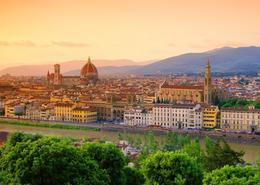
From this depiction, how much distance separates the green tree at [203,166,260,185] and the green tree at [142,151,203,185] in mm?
685

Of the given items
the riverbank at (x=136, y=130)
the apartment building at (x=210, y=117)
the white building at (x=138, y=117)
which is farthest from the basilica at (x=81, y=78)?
the apartment building at (x=210, y=117)

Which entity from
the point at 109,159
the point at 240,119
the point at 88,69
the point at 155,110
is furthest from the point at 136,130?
the point at 88,69

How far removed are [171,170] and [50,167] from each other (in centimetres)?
155

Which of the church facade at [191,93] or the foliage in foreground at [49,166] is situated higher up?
the foliage in foreground at [49,166]

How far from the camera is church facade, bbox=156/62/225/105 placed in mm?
22062

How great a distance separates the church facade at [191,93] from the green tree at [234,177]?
15.9m

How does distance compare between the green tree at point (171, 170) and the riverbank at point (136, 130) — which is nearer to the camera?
the green tree at point (171, 170)

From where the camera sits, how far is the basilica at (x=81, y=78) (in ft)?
119

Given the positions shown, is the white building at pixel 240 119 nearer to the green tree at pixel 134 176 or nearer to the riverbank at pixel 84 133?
the riverbank at pixel 84 133

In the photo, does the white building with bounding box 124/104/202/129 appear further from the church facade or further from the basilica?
the basilica

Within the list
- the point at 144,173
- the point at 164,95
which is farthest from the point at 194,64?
the point at 144,173

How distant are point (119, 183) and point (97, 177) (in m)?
0.66

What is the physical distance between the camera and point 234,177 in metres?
5.31

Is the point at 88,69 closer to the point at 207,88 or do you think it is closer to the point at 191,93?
the point at 191,93
